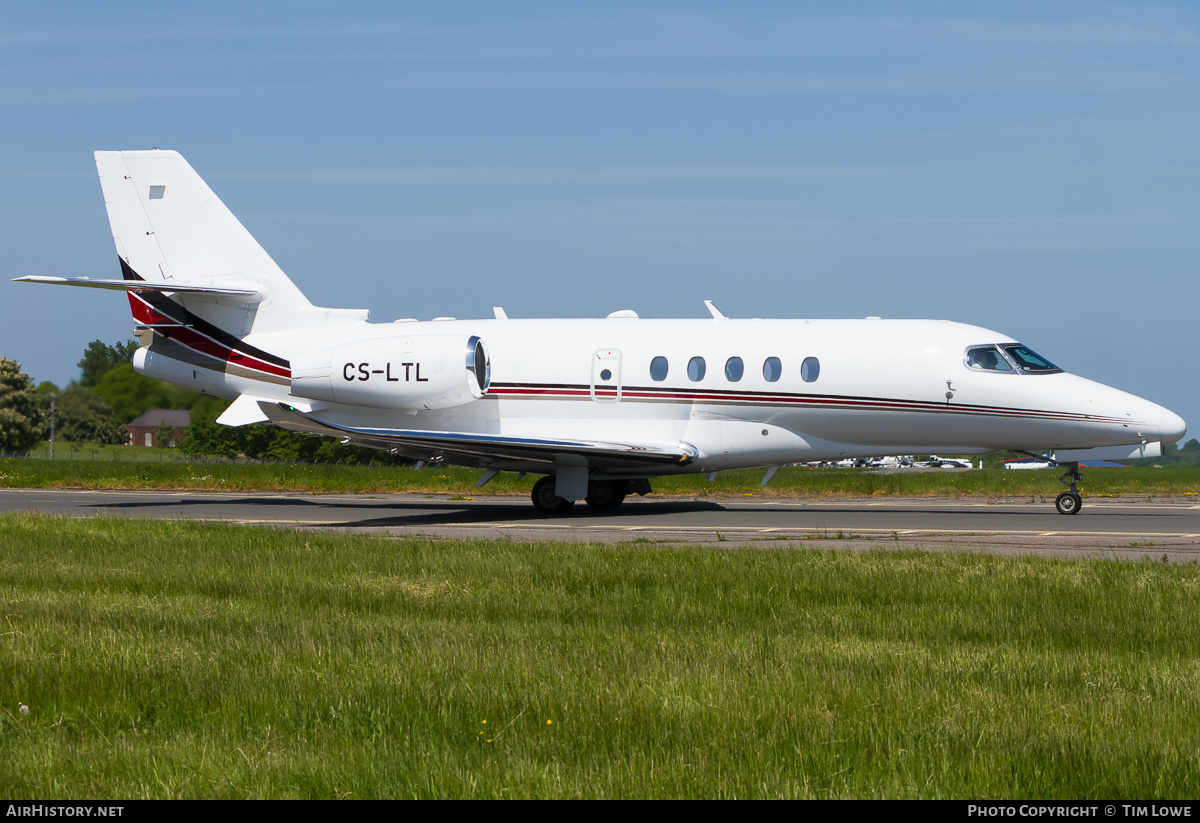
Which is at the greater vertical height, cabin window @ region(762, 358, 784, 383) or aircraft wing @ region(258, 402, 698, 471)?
cabin window @ region(762, 358, 784, 383)

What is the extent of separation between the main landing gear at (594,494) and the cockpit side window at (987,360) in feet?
22.5

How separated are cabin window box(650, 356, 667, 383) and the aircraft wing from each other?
1.32 metres

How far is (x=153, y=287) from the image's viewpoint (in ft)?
71.8

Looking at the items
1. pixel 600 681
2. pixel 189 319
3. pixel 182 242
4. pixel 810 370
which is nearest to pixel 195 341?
→ pixel 189 319

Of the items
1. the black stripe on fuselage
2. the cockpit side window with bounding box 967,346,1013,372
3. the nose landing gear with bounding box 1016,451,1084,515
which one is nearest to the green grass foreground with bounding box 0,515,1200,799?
the cockpit side window with bounding box 967,346,1013,372

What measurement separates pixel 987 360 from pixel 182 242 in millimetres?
15877

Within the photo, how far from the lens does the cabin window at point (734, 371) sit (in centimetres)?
2091

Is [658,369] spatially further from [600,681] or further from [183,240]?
[600,681]

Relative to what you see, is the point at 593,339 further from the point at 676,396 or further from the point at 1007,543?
the point at 1007,543

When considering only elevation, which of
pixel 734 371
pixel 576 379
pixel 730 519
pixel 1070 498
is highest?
pixel 734 371

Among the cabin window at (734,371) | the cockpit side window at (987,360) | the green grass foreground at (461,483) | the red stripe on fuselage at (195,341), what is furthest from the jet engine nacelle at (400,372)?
the cockpit side window at (987,360)

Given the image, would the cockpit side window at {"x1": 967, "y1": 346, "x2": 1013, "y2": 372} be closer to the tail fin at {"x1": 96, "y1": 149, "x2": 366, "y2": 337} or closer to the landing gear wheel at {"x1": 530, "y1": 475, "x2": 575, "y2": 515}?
the landing gear wheel at {"x1": 530, "y1": 475, "x2": 575, "y2": 515}

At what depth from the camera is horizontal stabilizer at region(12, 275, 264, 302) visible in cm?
2012

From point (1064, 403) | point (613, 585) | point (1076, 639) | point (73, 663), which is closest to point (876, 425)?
point (1064, 403)
